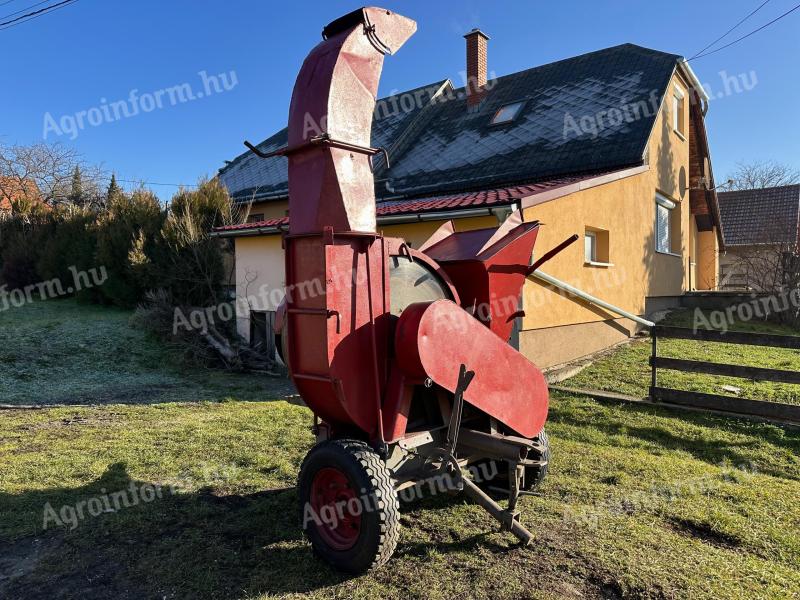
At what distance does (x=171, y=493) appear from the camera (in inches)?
183

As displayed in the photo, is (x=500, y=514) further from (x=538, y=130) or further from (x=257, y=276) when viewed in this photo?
(x=538, y=130)

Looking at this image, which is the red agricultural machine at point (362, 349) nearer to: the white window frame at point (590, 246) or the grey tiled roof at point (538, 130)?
the white window frame at point (590, 246)

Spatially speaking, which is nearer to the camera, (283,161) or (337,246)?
(337,246)

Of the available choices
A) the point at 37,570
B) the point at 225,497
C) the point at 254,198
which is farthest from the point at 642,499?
the point at 254,198

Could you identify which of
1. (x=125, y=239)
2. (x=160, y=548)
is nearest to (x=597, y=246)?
(x=160, y=548)

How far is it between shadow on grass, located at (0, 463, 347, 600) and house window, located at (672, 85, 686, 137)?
571 inches

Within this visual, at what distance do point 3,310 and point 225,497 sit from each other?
14551mm

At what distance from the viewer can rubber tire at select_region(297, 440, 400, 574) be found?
124 inches

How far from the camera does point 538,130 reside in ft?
44.4

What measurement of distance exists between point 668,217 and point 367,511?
14834mm

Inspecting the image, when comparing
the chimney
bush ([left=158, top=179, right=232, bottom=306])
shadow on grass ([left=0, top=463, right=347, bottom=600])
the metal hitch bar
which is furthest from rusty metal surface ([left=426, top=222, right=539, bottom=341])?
the chimney

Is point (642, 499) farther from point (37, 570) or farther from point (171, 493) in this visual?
point (37, 570)

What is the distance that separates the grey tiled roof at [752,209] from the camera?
24.3m

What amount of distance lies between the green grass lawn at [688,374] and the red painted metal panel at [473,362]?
443cm
